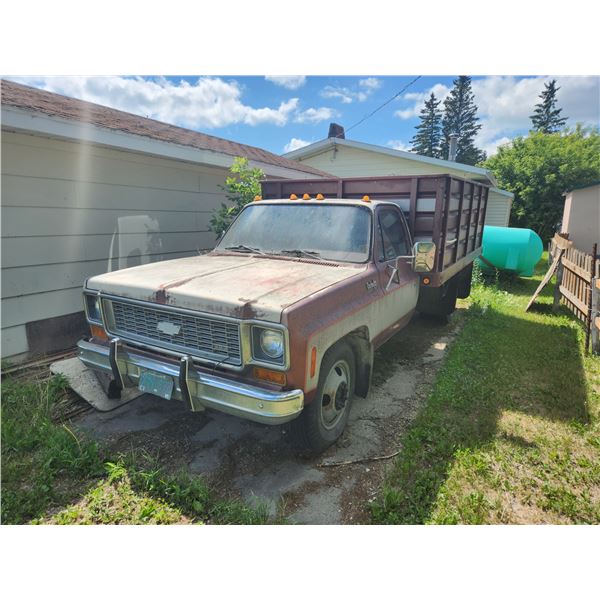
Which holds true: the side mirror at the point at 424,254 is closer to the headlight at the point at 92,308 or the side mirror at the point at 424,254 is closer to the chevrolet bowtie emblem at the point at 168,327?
the chevrolet bowtie emblem at the point at 168,327

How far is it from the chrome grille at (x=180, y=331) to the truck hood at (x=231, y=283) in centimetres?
10

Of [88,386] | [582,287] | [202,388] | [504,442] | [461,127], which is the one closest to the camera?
[202,388]

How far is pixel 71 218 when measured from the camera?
4863mm

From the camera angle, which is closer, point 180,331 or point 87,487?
point 87,487

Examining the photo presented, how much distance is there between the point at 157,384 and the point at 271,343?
0.99 m

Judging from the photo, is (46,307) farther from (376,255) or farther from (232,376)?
(376,255)

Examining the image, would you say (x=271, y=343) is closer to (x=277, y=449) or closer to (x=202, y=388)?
(x=202, y=388)

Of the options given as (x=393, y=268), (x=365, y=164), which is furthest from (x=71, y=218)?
(x=365, y=164)

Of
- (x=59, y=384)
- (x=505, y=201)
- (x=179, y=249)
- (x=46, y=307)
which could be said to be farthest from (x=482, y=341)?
(x=505, y=201)

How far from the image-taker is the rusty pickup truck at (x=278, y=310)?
2650 mm

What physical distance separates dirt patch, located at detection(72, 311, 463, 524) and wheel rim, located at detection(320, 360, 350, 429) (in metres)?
0.27

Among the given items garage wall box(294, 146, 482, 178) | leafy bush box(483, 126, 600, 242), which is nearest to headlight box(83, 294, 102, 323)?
garage wall box(294, 146, 482, 178)

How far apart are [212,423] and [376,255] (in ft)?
7.24

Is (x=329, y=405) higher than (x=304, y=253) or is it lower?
lower
